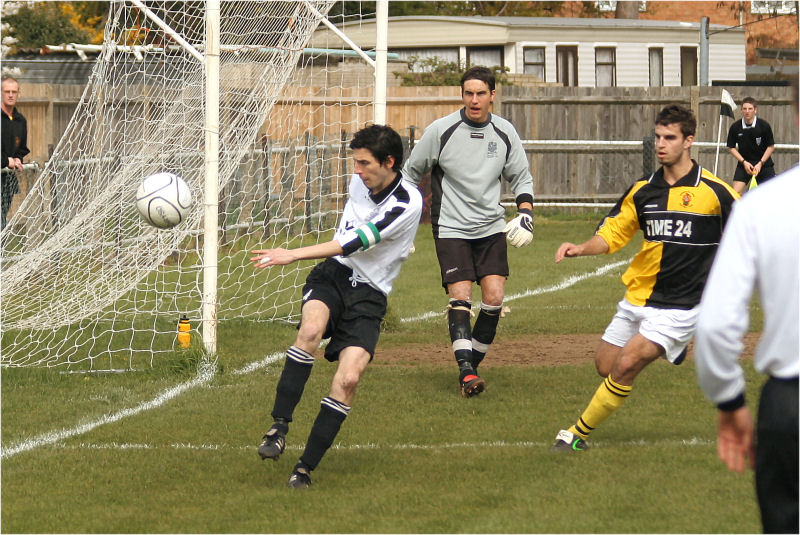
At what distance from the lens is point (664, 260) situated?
6926 millimetres

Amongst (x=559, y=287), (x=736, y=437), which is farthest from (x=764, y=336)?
(x=559, y=287)

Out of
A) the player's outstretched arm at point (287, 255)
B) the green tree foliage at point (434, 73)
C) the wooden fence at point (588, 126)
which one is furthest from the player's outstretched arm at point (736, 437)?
the green tree foliage at point (434, 73)

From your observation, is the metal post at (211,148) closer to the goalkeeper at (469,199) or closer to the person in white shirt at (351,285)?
the goalkeeper at (469,199)

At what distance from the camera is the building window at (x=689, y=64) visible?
121 ft

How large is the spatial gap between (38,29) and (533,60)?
53.6 ft

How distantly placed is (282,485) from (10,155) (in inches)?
365

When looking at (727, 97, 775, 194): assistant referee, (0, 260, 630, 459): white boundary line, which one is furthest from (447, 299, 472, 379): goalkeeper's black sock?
(727, 97, 775, 194): assistant referee

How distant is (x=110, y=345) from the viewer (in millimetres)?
10430

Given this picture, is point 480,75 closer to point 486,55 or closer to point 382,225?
point 382,225

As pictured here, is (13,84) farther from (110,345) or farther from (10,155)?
(110,345)

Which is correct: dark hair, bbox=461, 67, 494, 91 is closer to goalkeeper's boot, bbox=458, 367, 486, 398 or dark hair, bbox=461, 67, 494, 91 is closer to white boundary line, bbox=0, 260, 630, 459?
goalkeeper's boot, bbox=458, 367, 486, 398

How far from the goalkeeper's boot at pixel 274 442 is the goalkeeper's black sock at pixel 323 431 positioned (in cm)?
15

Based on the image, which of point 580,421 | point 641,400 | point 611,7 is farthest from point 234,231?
point 611,7

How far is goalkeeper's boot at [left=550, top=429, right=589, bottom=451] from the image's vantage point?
688cm
